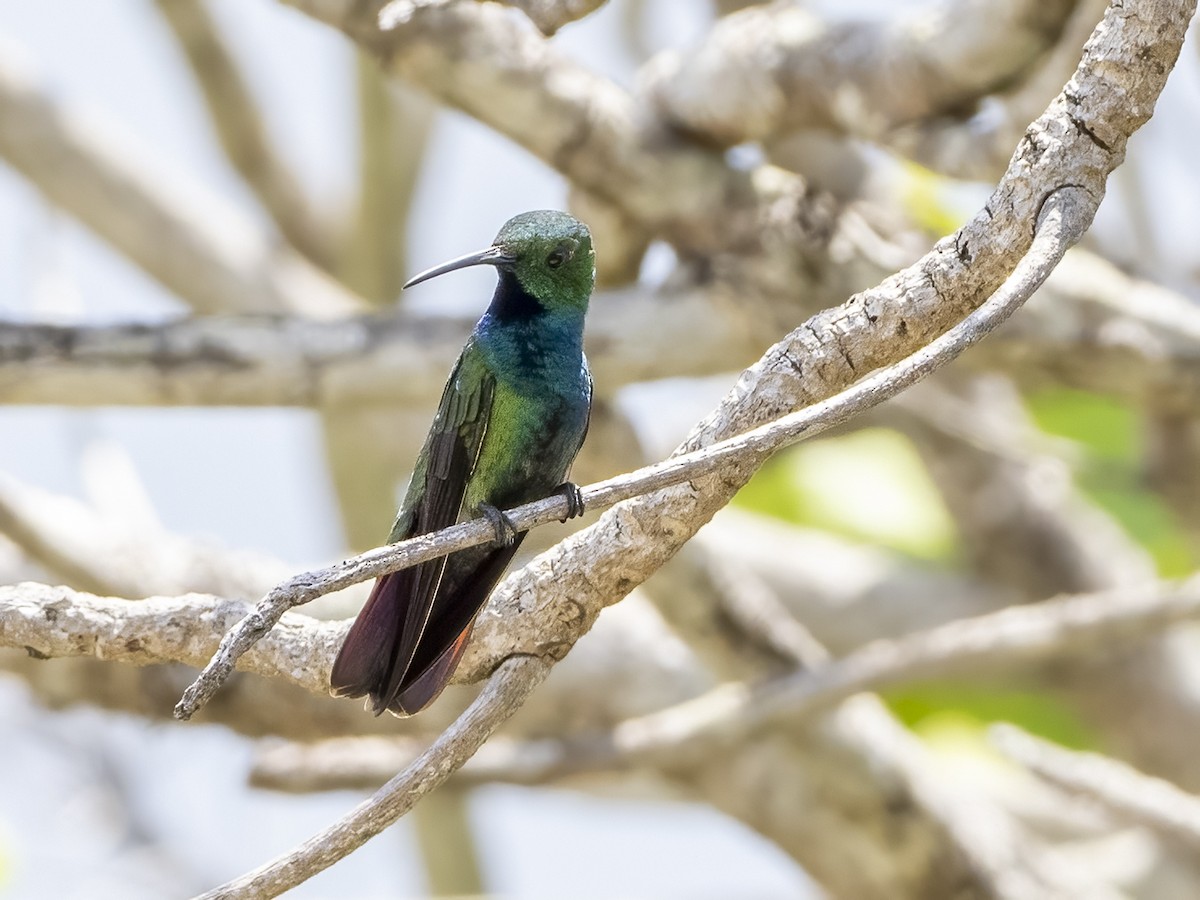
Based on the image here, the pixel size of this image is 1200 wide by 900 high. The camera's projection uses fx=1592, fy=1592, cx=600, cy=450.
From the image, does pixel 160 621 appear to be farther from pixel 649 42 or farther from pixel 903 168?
pixel 649 42

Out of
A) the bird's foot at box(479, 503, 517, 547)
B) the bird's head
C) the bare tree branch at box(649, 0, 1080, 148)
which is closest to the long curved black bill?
the bird's head

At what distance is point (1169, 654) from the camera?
6828 mm

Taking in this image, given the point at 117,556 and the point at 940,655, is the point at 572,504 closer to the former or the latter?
the point at 940,655

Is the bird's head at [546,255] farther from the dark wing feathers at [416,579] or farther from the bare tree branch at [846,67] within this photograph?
the bare tree branch at [846,67]

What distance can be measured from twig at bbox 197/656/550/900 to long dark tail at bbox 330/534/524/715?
161 millimetres

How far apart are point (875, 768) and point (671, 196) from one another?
2093 mm

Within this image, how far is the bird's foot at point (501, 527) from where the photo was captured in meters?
2.59

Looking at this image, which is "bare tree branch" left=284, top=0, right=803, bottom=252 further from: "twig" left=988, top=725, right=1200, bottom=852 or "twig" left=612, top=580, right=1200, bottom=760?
"twig" left=988, top=725, right=1200, bottom=852

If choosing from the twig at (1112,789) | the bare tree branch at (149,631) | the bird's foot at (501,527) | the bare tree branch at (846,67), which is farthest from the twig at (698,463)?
the twig at (1112,789)

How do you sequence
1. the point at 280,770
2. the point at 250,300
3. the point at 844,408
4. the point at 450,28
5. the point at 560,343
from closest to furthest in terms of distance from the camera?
1. the point at 844,408
2. the point at 560,343
3. the point at 450,28
4. the point at 280,770
5. the point at 250,300

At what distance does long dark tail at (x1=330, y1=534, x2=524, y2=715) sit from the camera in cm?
268

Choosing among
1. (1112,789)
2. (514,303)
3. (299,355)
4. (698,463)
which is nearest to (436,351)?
(299,355)

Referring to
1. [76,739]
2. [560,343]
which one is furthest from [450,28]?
[76,739]

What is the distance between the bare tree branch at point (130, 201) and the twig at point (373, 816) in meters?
4.54
